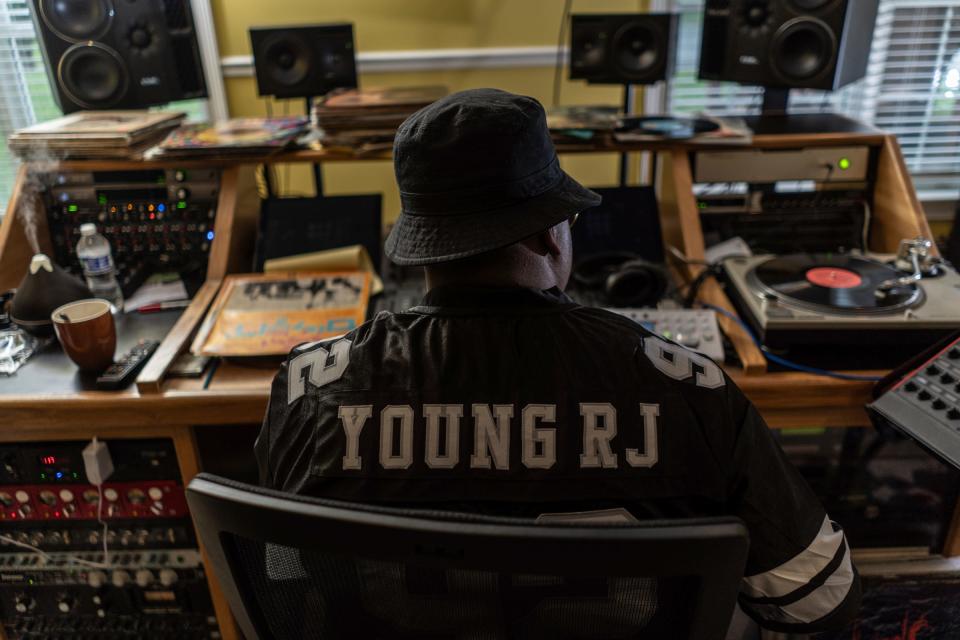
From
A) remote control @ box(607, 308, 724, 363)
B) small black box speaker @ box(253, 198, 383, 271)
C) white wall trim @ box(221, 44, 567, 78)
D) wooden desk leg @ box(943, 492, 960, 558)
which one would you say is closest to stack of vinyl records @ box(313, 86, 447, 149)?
small black box speaker @ box(253, 198, 383, 271)

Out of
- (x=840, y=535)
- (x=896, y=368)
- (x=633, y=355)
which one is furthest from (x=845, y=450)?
(x=633, y=355)

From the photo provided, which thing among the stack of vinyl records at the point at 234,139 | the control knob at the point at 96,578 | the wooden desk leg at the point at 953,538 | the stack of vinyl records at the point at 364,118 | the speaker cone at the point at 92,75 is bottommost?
the control knob at the point at 96,578

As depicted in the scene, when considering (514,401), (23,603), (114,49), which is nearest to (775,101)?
(514,401)

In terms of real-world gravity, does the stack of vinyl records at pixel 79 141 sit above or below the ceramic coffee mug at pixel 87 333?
above

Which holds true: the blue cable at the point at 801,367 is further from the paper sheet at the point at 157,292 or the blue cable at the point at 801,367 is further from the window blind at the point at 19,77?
the window blind at the point at 19,77

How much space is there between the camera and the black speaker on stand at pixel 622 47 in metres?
1.88

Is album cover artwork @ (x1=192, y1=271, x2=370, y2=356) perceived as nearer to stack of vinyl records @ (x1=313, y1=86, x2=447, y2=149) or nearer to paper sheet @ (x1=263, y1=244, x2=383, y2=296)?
paper sheet @ (x1=263, y1=244, x2=383, y2=296)

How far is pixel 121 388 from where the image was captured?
1353 mm

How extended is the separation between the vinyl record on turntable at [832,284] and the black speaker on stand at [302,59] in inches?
42.9

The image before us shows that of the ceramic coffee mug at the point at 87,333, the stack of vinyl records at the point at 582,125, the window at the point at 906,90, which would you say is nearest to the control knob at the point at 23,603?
the ceramic coffee mug at the point at 87,333

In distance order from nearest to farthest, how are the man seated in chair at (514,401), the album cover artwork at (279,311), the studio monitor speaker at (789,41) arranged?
the man seated in chair at (514,401) → the album cover artwork at (279,311) → the studio monitor speaker at (789,41)

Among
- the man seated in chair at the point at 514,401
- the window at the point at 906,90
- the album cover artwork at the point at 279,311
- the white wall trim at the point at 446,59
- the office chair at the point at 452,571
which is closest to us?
the office chair at the point at 452,571

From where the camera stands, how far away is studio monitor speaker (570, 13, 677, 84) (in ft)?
6.18

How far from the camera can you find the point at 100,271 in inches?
63.8
